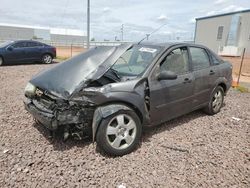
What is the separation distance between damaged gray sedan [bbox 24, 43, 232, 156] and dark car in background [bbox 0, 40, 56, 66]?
9958 mm

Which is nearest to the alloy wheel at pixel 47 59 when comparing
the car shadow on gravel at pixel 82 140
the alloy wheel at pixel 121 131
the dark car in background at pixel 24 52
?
the dark car in background at pixel 24 52

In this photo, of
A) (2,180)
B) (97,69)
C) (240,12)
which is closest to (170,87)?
(97,69)

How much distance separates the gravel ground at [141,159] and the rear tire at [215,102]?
0.49 meters

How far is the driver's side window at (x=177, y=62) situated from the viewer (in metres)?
3.78

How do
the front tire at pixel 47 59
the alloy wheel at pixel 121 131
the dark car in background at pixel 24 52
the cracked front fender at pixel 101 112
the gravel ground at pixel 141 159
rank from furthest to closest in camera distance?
the front tire at pixel 47 59 < the dark car in background at pixel 24 52 < the alloy wheel at pixel 121 131 < the cracked front fender at pixel 101 112 < the gravel ground at pixel 141 159

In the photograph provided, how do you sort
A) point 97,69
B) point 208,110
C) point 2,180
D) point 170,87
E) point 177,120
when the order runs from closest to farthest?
point 2,180 → point 97,69 → point 170,87 → point 177,120 → point 208,110

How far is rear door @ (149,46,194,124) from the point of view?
11.6ft

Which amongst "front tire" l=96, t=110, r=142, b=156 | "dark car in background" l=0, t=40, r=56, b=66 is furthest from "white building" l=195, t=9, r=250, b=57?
"front tire" l=96, t=110, r=142, b=156

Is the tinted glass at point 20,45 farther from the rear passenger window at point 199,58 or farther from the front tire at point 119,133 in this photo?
the front tire at point 119,133

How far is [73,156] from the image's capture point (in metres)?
3.15

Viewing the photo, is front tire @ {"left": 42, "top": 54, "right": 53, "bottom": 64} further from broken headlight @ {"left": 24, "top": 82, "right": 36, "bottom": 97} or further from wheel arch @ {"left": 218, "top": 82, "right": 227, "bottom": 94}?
wheel arch @ {"left": 218, "top": 82, "right": 227, "bottom": 94}

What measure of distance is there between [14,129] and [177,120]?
3.04 meters

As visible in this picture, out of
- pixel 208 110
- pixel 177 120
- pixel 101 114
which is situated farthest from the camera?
pixel 208 110

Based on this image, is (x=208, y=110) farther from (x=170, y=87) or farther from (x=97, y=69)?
(x=97, y=69)
